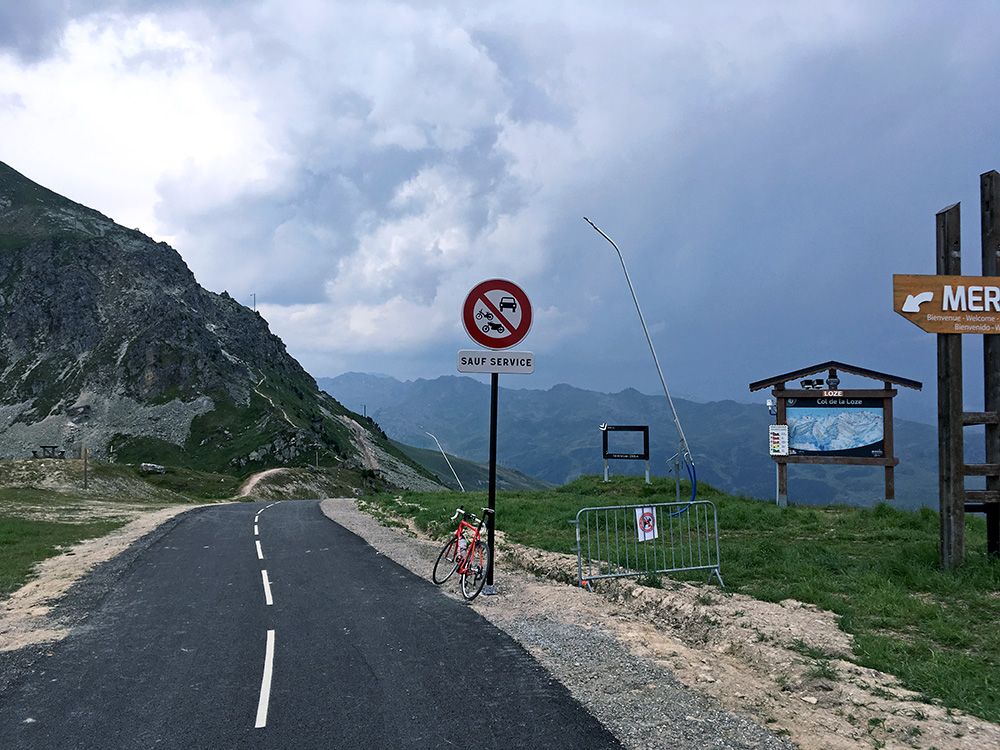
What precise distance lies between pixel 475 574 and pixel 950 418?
8.36m

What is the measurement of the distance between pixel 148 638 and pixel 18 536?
16224mm

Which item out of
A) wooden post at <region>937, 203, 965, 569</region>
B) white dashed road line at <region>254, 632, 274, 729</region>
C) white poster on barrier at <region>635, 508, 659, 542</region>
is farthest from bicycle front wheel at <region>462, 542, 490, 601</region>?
wooden post at <region>937, 203, 965, 569</region>

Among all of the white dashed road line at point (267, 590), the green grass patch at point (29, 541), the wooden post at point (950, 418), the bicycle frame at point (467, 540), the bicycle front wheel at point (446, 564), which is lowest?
the green grass patch at point (29, 541)

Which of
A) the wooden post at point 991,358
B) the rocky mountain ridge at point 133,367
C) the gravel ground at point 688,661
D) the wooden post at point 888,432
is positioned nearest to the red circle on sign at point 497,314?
the gravel ground at point 688,661

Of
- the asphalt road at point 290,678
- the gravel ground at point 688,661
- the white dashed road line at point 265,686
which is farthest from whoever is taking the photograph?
the white dashed road line at point 265,686

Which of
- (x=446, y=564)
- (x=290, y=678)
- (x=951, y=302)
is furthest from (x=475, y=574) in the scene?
(x=951, y=302)

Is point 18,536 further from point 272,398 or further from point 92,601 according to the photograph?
point 272,398

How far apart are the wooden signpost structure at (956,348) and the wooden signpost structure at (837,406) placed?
13358 millimetres

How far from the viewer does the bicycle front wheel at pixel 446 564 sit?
11617mm

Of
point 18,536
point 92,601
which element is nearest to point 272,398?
point 18,536

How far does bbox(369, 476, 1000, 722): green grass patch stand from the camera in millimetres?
6742

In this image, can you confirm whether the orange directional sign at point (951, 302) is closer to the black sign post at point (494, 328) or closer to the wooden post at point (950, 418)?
the wooden post at point (950, 418)

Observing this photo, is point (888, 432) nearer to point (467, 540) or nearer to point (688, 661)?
point (467, 540)

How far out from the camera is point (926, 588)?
33.5 ft
